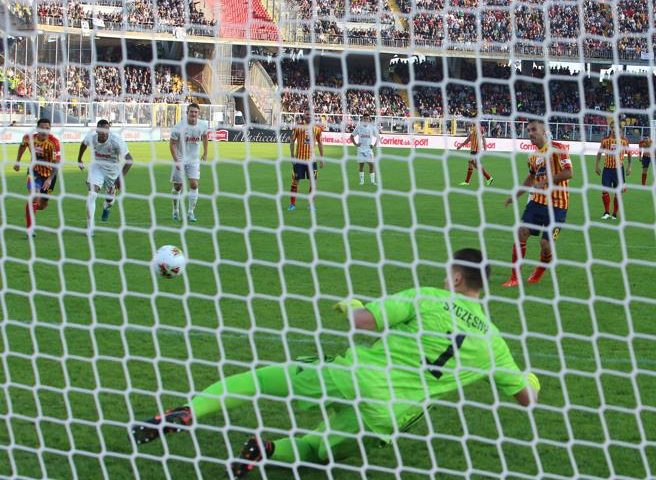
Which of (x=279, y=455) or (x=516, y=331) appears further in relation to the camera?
(x=516, y=331)

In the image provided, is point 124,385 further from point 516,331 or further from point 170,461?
point 516,331

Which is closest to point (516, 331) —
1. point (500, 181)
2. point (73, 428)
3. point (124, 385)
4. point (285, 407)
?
point (285, 407)

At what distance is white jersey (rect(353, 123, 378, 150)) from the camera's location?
20562mm

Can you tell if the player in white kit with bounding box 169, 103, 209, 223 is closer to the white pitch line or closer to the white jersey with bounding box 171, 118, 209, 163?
the white jersey with bounding box 171, 118, 209, 163

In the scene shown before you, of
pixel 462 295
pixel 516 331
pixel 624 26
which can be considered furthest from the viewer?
pixel 624 26

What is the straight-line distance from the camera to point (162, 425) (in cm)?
452

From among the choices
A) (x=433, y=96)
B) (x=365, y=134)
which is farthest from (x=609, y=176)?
(x=365, y=134)

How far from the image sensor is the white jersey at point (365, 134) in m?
20.6

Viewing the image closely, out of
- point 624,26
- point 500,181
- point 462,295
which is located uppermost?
point 624,26

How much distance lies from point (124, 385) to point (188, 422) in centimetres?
148

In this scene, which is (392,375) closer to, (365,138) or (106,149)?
(106,149)

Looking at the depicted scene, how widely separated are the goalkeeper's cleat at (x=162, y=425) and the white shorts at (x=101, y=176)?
8481 mm

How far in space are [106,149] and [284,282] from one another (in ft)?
17.1

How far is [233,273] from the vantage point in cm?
976
